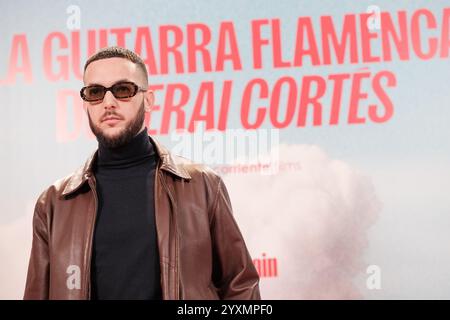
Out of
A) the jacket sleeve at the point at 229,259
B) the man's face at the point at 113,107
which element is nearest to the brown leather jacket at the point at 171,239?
the jacket sleeve at the point at 229,259

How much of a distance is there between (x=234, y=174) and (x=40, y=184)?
1118mm

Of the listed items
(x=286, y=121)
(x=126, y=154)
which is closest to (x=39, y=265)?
(x=126, y=154)

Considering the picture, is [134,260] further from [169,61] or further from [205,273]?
[169,61]

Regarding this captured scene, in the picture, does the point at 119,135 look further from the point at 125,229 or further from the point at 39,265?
the point at 39,265

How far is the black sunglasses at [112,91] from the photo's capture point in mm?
1873

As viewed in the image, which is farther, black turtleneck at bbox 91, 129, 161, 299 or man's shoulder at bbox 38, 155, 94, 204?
man's shoulder at bbox 38, 155, 94, 204

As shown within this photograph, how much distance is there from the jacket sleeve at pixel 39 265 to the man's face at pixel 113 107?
1.06 feet

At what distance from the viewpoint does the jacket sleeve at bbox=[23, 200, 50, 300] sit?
1820mm

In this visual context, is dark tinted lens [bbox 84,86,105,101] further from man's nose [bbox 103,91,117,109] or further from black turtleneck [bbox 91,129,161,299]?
black turtleneck [bbox 91,129,161,299]

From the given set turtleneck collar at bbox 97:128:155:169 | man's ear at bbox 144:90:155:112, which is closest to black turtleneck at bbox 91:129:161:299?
turtleneck collar at bbox 97:128:155:169

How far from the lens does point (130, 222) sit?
177 centimetres

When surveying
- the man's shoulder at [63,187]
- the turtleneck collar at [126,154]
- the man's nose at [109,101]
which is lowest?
the man's shoulder at [63,187]

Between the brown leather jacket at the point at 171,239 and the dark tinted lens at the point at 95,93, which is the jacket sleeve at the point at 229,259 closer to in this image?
the brown leather jacket at the point at 171,239

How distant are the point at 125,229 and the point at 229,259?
1.13 ft
